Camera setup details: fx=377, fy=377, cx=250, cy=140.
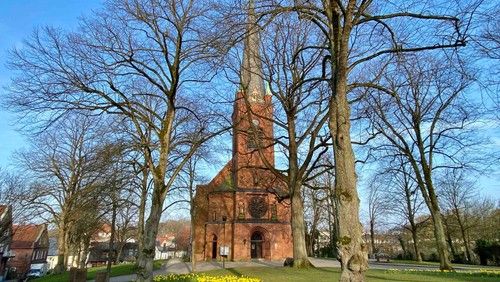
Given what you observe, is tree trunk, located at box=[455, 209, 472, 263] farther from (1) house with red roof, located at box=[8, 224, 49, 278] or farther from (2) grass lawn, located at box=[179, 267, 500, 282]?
(1) house with red roof, located at box=[8, 224, 49, 278]

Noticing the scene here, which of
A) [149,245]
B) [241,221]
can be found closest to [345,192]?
[149,245]

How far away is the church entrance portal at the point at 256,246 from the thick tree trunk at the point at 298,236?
22579 millimetres

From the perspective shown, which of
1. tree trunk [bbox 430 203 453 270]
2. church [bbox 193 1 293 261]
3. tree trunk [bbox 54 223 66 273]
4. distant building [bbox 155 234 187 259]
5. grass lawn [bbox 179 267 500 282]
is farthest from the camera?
distant building [bbox 155 234 187 259]

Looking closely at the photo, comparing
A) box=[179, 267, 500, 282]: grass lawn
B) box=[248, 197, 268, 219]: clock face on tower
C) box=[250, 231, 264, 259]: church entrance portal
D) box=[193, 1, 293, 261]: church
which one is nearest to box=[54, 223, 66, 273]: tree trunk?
box=[193, 1, 293, 261]: church

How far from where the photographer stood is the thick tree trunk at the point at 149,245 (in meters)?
12.2

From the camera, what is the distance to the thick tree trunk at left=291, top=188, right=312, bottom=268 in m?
18.7

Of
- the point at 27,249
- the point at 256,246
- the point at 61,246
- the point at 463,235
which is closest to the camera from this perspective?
the point at 61,246

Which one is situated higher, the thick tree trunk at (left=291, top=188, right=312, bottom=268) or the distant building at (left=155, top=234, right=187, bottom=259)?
the distant building at (left=155, top=234, right=187, bottom=259)

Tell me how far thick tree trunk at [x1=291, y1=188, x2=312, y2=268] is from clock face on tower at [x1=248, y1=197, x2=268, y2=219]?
22779mm

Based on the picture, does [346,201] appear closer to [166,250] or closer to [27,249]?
[27,249]

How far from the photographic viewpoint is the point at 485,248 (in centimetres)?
3556

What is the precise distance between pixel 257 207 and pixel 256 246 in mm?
4231

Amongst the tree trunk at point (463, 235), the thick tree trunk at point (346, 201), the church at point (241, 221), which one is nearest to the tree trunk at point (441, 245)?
the thick tree trunk at point (346, 201)

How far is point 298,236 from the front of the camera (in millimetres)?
19281
